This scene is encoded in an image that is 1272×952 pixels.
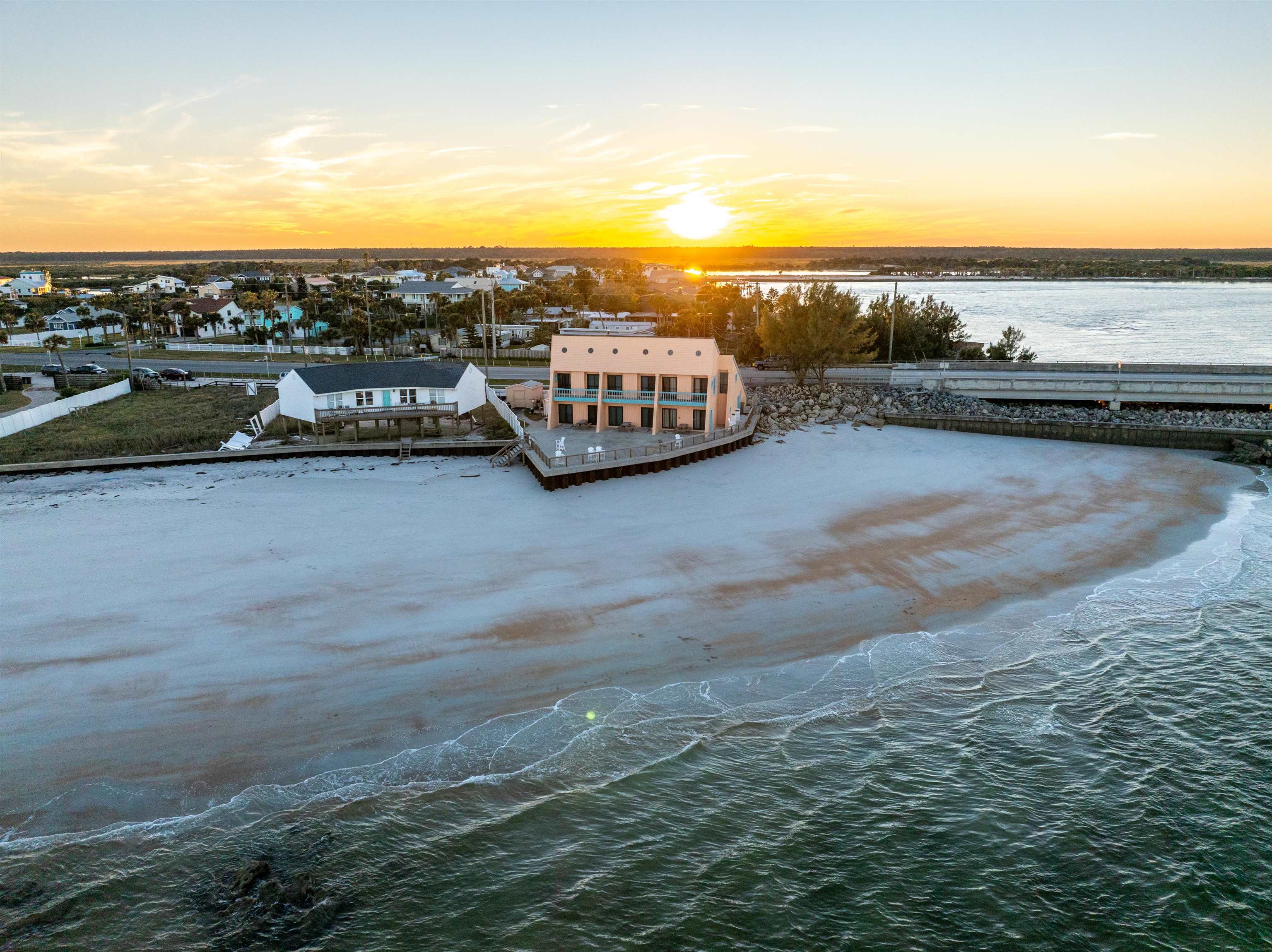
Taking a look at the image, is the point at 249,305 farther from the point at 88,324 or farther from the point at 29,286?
the point at 29,286

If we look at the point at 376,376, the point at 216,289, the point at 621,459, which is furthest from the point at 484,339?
the point at 216,289

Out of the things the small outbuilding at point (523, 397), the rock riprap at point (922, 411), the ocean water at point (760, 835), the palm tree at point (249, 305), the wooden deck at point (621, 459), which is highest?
the palm tree at point (249, 305)

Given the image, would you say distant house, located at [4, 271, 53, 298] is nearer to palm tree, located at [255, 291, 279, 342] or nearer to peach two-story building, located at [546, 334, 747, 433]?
palm tree, located at [255, 291, 279, 342]

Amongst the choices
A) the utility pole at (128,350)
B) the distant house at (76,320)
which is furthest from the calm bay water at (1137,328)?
the distant house at (76,320)

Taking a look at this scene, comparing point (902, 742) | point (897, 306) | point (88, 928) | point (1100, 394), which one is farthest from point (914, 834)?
point (897, 306)

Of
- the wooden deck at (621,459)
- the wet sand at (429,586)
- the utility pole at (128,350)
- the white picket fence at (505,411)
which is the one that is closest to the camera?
the wet sand at (429,586)

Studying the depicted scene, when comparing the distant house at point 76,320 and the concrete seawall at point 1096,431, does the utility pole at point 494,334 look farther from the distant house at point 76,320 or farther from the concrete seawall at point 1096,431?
the distant house at point 76,320
